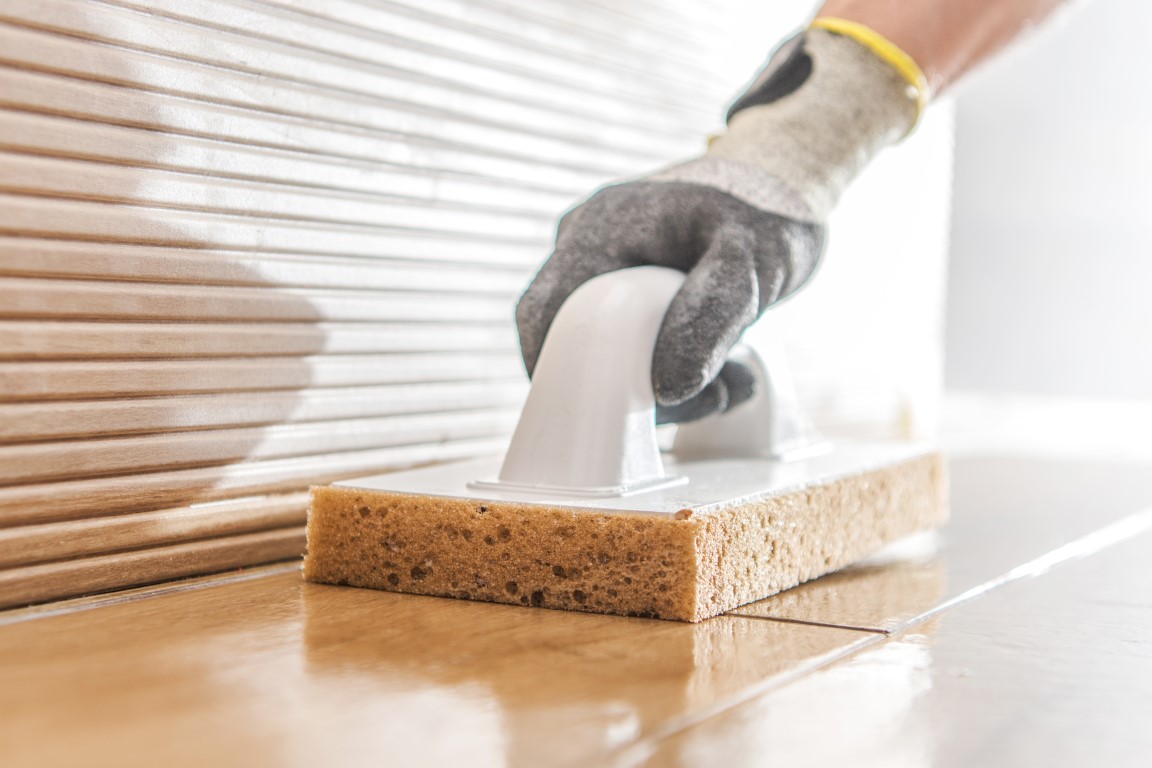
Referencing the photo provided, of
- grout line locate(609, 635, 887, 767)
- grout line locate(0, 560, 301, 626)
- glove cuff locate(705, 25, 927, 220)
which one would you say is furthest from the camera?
glove cuff locate(705, 25, 927, 220)

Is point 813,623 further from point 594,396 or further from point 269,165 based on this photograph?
point 269,165

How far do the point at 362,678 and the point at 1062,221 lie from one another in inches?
94.2

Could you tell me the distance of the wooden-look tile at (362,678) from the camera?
15.1 inches

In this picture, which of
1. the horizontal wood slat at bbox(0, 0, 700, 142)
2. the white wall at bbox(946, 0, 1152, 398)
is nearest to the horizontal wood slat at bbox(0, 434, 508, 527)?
the horizontal wood slat at bbox(0, 0, 700, 142)

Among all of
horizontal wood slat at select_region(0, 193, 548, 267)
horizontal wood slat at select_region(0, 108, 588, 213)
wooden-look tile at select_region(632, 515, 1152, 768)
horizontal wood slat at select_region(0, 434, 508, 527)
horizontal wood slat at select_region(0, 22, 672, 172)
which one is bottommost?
wooden-look tile at select_region(632, 515, 1152, 768)

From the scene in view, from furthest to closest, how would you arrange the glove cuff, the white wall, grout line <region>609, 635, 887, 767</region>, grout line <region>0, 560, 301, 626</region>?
the white wall, the glove cuff, grout line <region>0, 560, 301, 626</region>, grout line <region>609, 635, 887, 767</region>

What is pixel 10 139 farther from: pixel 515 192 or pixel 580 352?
pixel 515 192

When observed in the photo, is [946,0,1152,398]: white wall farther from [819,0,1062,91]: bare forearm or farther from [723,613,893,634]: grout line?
[723,613,893,634]: grout line

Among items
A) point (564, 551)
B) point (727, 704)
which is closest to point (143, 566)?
point (564, 551)

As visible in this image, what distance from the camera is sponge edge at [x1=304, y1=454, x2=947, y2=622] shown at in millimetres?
566

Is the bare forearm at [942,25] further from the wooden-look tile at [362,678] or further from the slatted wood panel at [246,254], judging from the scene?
the wooden-look tile at [362,678]

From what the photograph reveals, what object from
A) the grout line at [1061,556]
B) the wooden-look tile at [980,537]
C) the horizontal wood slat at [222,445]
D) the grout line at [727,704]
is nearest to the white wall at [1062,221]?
the wooden-look tile at [980,537]

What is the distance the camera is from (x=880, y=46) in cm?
74

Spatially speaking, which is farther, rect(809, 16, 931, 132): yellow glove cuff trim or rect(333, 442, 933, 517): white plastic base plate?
rect(809, 16, 931, 132): yellow glove cuff trim
